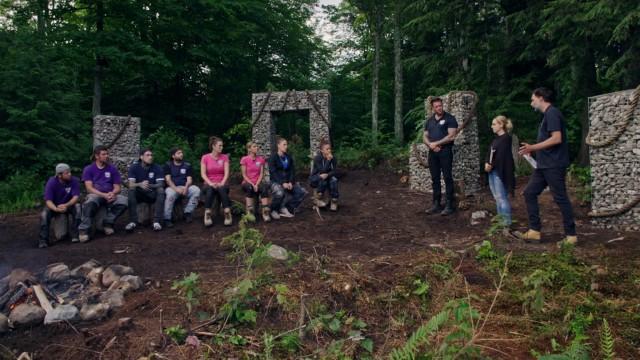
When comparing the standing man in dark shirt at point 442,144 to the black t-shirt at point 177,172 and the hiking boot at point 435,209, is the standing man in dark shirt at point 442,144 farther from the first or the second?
the black t-shirt at point 177,172

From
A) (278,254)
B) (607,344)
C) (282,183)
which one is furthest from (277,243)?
(607,344)

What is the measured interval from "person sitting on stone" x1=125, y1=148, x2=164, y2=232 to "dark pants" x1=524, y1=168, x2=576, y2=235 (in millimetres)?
5253

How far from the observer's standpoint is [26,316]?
3.65m

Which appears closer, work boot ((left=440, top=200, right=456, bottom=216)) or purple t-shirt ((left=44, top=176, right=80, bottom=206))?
purple t-shirt ((left=44, top=176, right=80, bottom=206))

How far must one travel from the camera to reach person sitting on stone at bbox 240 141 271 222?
7332mm

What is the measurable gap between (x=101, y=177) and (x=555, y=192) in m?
6.26

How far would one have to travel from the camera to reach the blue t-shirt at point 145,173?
7.23 m

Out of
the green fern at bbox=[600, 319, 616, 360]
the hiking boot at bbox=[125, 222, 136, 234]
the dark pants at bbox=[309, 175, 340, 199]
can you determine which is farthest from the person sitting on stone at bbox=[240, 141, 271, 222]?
the green fern at bbox=[600, 319, 616, 360]

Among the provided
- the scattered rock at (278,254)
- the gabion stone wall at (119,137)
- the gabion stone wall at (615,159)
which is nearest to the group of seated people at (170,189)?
the scattered rock at (278,254)

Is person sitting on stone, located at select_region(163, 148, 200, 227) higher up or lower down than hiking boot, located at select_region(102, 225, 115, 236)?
higher up

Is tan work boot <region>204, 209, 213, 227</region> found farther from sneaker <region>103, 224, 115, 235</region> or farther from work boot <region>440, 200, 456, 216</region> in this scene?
work boot <region>440, 200, 456, 216</region>

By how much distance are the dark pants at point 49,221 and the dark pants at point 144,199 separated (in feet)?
2.59

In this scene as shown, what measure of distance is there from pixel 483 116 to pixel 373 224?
16.2 feet

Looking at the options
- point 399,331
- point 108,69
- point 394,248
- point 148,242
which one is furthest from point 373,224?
point 108,69
